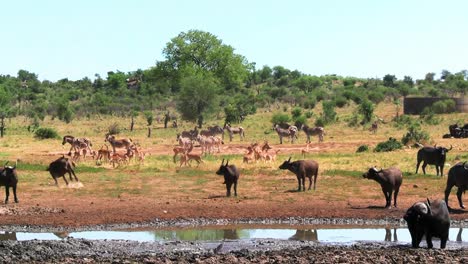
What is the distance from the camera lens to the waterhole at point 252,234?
19.4m

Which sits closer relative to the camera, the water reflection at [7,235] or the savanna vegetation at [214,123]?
the water reflection at [7,235]

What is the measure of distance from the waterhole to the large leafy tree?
68.8 meters

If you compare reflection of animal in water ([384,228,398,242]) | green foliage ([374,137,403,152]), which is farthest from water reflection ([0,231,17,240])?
green foliage ([374,137,403,152])

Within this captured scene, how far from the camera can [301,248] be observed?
17172 mm

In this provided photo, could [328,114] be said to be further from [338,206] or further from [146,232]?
[146,232]

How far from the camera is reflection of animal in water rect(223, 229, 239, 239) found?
64.9ft

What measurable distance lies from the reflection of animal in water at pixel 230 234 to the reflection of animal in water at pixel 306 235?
1.41 metres

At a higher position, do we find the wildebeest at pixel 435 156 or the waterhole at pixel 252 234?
the wildebeest at pixel 435 156

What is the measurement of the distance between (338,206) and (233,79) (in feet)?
219

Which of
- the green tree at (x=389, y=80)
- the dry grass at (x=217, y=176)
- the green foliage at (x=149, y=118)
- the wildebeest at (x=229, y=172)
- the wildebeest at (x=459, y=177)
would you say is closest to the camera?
the wildebeest at (x=459, y=177)

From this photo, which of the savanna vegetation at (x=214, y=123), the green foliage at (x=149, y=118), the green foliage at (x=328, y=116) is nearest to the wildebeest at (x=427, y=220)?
the savanna vegetation at (x=214, y=123)

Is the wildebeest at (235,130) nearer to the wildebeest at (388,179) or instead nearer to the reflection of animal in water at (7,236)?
the wildebeest at (388,179)

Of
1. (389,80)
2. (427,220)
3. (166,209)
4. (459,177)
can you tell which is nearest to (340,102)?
(389,80)

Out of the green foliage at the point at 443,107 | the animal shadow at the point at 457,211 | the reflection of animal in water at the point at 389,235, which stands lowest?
the reflection of animal in water at the point at 389,235
